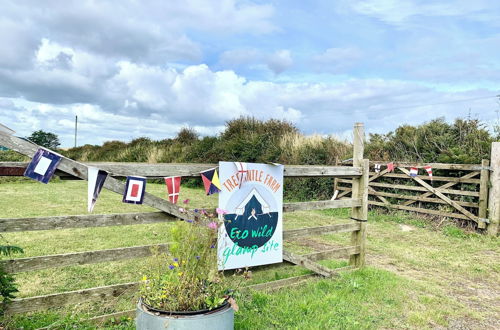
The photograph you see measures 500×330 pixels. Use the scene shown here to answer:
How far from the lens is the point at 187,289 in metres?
2.94

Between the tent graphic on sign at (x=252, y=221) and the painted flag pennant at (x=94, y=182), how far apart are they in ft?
4.38

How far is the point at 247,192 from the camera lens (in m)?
4.44

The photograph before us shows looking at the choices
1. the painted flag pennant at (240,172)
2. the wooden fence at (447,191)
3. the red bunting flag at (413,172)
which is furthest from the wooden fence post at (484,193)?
the painted flag pennant at (240,172)

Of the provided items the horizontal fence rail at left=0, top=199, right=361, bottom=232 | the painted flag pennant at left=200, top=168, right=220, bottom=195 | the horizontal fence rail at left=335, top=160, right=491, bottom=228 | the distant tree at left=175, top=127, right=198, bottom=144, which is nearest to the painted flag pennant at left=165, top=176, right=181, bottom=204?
the horizontal fence rail at left=0, top=199, right=361, bottom=232

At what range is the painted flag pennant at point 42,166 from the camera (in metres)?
3.25

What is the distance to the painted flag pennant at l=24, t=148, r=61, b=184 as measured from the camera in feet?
10.7

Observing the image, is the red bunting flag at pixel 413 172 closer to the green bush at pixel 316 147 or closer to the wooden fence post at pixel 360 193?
the green bush at pixel 316 147

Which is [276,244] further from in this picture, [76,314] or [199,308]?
[76,314]

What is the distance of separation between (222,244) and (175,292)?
4.24ft

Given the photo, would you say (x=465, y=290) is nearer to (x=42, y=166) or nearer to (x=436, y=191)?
(x=436, y=191)

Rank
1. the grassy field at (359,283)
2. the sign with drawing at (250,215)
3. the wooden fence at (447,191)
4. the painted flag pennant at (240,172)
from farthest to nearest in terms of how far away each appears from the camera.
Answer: the wooden fence at (447,191) → the painted flag pennant at (240,172) → the sign with drawing at (250,215) → the grassy field at (359,283)

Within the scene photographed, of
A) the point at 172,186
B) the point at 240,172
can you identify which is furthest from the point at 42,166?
the point at 240,172

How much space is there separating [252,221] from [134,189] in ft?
4.94

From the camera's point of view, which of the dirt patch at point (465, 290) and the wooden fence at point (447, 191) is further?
the wooden fence at point (447, 191)
